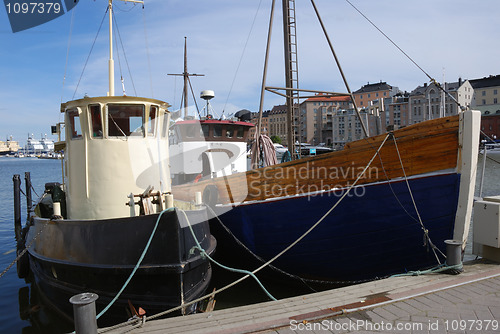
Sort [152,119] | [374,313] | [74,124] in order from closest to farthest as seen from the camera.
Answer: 1. [374,313]
2. [74,124]
3. [152,119]

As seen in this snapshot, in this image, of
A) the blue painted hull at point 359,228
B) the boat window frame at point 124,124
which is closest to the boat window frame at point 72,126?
the boat window frame at point 124,124

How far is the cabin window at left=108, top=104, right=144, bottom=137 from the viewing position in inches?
261

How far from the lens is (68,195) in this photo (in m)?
7.14

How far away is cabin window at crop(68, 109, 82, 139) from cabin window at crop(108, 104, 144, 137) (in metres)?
0.66

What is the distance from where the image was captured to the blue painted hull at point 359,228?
246 inches

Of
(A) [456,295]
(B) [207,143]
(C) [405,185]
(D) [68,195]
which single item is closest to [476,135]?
(C) [405,185]

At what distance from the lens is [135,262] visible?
18.0ft

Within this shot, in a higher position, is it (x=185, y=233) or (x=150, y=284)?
(x=185, y=233)

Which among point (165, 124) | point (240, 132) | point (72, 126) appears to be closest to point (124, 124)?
point (165, 124)

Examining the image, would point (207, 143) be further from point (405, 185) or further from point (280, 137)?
point (280, 137)

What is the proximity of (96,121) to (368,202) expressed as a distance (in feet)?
17.3

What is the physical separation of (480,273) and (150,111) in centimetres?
629

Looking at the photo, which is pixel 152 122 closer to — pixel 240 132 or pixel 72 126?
pixel 72 126

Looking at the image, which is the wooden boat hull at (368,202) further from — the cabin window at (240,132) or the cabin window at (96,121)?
the cabin window at (240,132)
